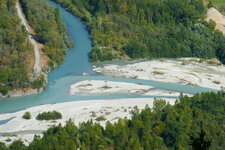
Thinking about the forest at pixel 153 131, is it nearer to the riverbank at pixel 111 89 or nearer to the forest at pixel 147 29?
the riverbank at pixel 111 89

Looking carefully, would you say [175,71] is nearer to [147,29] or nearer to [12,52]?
[147,29]

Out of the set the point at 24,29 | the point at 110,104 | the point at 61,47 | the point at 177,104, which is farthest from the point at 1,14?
the point at 177,104

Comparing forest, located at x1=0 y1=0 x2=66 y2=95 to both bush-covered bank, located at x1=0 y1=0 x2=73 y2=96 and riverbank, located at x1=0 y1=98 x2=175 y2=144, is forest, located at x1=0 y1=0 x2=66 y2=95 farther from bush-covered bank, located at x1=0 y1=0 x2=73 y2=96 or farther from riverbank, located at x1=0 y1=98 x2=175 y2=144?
riverbank, located at x1=0 y1=98 x2=175 y2=144

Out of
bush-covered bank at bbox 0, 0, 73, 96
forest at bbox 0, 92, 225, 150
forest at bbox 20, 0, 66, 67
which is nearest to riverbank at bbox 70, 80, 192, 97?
bush-covered bank at bbox 0, 0, 73, 96

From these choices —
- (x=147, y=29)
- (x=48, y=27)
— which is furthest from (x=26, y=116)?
(x=147, y=29)

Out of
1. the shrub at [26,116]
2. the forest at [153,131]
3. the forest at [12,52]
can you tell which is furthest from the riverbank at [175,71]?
the shrub at [26,116]

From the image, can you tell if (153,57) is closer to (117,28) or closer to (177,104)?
(117,28)

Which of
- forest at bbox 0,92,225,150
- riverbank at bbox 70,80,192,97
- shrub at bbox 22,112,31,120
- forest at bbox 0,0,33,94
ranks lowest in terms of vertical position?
forest at bbox 0,92,225,150
